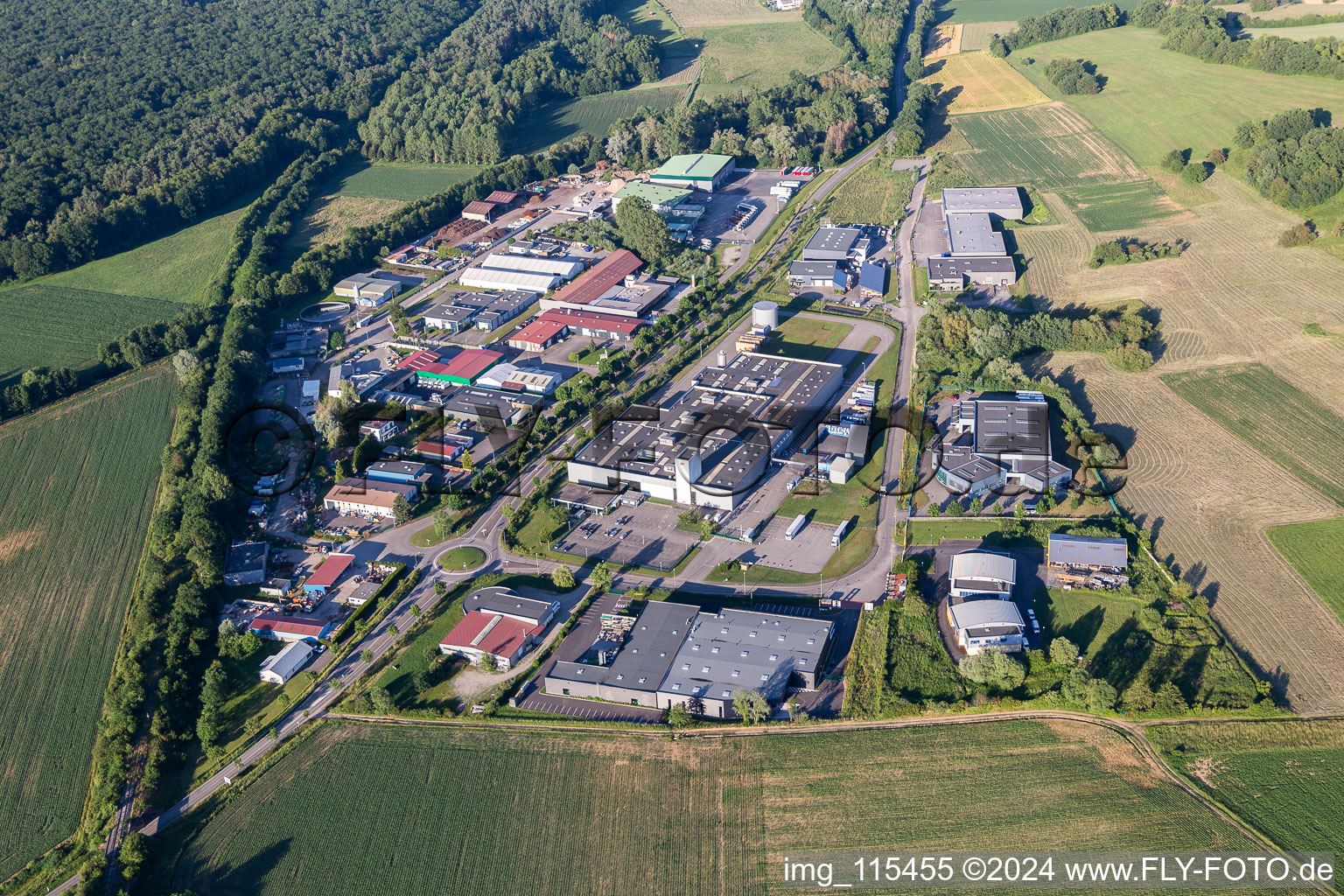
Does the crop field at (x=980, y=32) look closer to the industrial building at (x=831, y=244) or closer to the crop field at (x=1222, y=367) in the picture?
the crop field at (x=1222, y=367)

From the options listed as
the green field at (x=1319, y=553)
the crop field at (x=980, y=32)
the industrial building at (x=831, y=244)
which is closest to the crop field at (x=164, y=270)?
the industrial building at (x=831, y=244)

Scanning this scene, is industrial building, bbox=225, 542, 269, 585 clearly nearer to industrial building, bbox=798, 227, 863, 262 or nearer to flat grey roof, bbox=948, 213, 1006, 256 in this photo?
industrial building, bbox=798, 227, 863, 262

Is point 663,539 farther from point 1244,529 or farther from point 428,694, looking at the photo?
point 1244,529

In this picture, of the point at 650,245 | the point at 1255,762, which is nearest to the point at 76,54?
the point at 650,245

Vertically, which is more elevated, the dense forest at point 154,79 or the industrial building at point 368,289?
the dense forest at point 154,79

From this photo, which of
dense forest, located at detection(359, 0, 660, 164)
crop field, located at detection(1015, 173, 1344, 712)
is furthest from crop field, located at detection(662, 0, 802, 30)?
crop field, located at detection(1015, 173, 1344, 712)

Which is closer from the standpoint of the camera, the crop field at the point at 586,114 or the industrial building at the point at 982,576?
the industrial building at the point at 982,576
